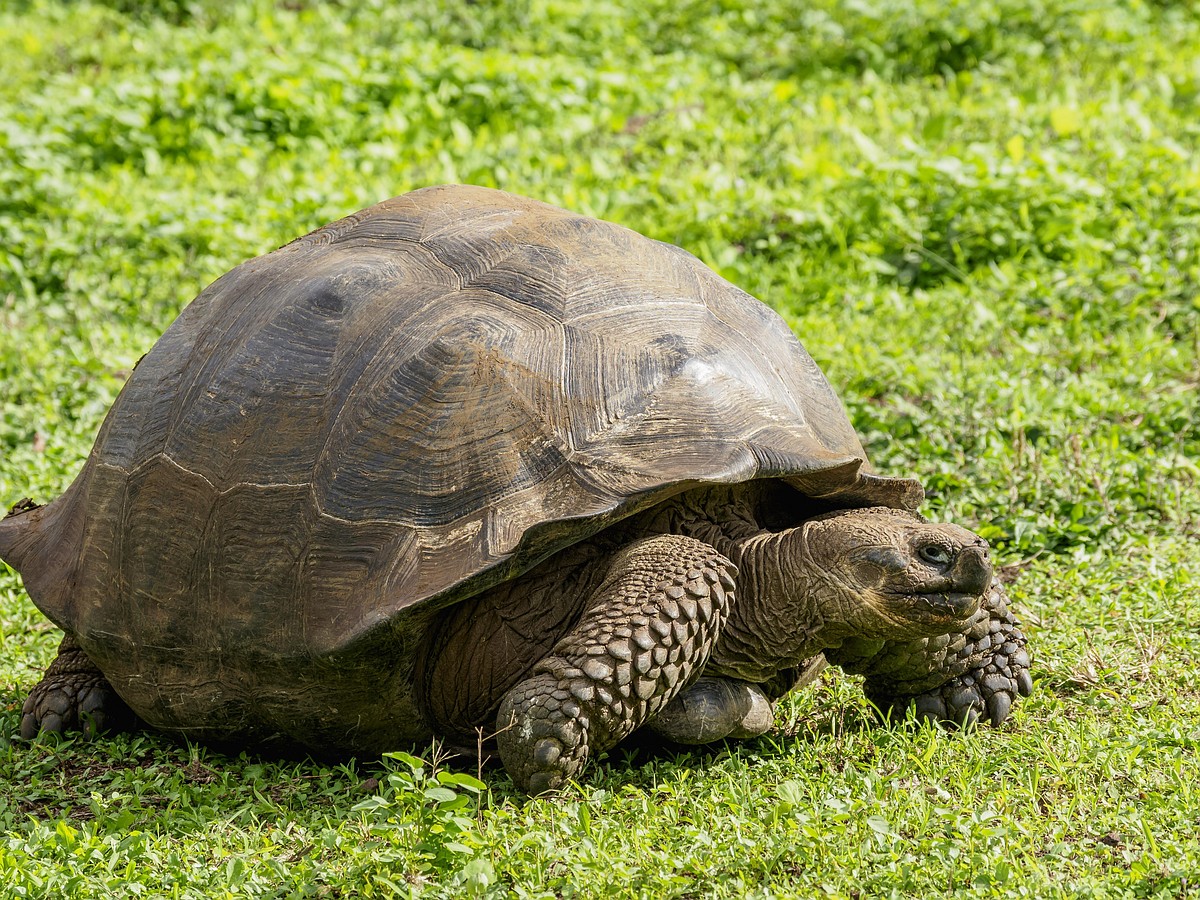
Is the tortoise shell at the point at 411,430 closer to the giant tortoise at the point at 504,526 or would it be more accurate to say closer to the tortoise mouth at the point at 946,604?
the giant tortoise at the point at 504,526

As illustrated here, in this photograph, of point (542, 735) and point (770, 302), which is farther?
point (770, 302)

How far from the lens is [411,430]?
3180 mm

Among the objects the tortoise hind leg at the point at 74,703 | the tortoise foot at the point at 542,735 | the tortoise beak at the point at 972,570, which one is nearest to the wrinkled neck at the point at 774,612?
the tortoise beak at the point at 972,570

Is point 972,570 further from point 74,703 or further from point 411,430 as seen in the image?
point 74,703

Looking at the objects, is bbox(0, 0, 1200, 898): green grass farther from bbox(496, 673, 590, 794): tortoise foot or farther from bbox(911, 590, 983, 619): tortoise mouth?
bbox(911, 590, 983, 619): tortoise mouth

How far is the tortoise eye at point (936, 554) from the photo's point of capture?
3.07 metres

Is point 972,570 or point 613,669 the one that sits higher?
point 972,570

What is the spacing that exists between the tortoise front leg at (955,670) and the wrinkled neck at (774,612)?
14 cm

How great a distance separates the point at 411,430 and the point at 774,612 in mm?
951

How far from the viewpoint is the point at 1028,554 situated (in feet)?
14.7

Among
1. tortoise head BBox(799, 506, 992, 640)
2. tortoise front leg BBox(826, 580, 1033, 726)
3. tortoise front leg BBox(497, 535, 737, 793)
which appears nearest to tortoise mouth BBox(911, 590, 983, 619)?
tortoise head BBox(799, 506, 992, 640)

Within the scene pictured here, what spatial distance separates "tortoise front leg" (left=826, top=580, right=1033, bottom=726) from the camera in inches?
130

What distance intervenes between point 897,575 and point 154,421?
1937 millimetres

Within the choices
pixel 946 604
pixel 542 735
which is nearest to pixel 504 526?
pixel 542 735
